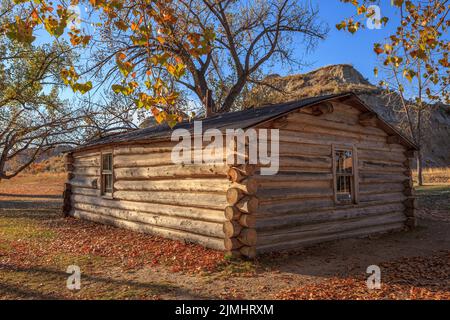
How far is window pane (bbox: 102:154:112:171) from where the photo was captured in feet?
44.7

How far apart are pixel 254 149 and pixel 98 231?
684cm

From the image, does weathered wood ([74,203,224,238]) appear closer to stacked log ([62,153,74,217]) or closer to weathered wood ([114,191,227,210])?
weathered wood ([114,191,227,210])

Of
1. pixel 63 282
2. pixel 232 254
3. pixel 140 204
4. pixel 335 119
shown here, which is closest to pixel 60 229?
pixel 140 204

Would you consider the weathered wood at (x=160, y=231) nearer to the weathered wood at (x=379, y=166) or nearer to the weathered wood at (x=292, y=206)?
the weathered wood at (x=292, y=206)

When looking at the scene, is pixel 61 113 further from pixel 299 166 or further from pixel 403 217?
pixel 403 217

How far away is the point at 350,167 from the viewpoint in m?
10.7

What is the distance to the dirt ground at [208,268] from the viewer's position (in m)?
6.17

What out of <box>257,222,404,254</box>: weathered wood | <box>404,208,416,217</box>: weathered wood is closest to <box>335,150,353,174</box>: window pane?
<box>257,222,404,254</box>: weathered wood

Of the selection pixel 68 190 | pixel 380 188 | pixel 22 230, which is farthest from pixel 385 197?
pixel 68 190

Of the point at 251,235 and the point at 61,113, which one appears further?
the point at 61,113

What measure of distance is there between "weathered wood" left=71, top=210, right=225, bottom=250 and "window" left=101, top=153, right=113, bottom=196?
100 cm

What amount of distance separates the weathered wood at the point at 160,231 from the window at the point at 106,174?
100cm

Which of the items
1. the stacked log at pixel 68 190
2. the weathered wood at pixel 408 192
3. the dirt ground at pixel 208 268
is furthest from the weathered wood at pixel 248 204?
the stacked log at pixel 68 190

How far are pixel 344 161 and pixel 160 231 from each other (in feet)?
18.8
